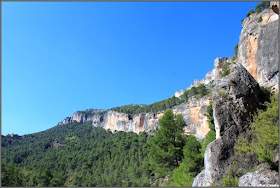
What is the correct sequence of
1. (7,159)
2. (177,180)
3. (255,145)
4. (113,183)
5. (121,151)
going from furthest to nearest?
(7,159) → (121,151) → (113,183) → (177,180) → (255,145)

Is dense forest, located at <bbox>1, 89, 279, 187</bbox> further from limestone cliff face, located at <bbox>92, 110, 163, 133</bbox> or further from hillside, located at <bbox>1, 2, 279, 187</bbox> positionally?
limestone cliff face, located at <bbox>92, 110, 163, 133</bbox>

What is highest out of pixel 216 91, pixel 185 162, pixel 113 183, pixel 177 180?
pixel 216 91

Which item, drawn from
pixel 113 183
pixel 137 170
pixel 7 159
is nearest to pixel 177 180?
pixel 113 183

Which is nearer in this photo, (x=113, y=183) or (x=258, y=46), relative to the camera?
(x=258, y=46)

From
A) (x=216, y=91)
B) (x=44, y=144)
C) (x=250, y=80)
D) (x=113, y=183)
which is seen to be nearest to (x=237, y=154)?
(x=216, y=91)

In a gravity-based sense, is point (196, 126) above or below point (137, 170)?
above

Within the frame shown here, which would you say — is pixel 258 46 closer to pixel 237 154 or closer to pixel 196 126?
pixel 237 154

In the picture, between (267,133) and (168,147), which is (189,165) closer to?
(168,147)

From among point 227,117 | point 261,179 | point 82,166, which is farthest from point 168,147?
point 82,166

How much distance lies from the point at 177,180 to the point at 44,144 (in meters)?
104

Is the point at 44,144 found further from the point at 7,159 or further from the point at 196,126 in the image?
the point at 196,126

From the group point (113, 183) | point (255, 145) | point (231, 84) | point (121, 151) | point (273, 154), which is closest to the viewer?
point (273, 154)

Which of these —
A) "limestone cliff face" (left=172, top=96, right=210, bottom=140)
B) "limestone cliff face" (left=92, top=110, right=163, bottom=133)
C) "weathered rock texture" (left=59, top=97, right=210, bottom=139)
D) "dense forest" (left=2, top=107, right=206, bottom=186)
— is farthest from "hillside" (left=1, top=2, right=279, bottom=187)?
"limestone cliff face" (left=92, top=110, right=163, bottom=133)

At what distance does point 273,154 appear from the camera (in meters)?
10.9
